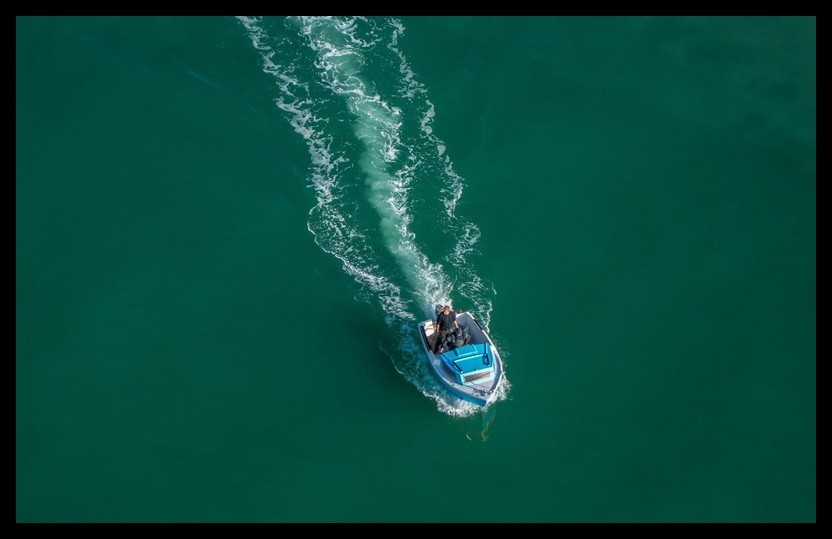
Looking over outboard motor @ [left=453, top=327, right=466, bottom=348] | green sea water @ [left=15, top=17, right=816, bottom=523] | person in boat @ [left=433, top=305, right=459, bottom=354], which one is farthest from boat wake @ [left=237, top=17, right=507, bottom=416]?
outboard motor @ [left=453, top=327, right=466, bottom=348]

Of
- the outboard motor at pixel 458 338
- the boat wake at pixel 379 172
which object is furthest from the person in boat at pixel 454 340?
the boat wake at pixel 379 172

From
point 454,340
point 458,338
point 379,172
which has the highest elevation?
point 379,172

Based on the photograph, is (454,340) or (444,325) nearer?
(454,340)

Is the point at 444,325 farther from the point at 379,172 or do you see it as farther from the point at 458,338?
the point at 379,172

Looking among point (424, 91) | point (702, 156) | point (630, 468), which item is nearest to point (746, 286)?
point (702, 156)

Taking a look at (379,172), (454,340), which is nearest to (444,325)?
(454,340)

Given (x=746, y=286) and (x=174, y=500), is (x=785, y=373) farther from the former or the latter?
(x=174, y=500)

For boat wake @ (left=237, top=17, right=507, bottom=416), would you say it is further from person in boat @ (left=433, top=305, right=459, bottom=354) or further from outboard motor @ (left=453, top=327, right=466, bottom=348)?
outboard motor @ (left=453, top=327, right=466, bottom=348)
